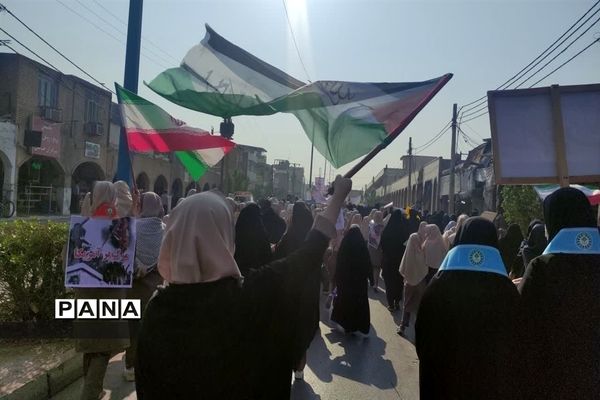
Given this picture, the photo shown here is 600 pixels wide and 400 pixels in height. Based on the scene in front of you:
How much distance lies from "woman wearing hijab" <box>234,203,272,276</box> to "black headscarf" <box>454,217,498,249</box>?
2.01 meters

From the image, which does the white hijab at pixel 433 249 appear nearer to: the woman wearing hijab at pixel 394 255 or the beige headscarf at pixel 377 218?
the woman wearing hijab at pixel 394 255

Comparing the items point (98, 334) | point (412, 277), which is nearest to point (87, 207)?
point (98, 334)

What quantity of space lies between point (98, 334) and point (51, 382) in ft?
3.71

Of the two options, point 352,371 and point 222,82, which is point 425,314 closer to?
point 222,82

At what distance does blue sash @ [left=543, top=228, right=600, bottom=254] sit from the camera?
2547 millimetres

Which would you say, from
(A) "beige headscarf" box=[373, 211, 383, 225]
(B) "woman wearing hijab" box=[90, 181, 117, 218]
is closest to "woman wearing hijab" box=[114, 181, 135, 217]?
(B) "woman wearing hijab" box=[90, 181, 117, 218]

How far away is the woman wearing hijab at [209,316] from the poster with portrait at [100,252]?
84.8 inches

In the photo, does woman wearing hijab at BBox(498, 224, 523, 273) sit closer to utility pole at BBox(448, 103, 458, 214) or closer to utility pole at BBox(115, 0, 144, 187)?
utility pole at BBox(115, 0, 144, 187)

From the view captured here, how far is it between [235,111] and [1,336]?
3822 millimetres

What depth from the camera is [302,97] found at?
158 inches

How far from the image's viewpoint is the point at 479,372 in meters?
2.54

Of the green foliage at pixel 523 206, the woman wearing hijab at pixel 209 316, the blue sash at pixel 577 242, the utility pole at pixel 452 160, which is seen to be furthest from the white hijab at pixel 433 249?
the utility pole at pixel 452 160

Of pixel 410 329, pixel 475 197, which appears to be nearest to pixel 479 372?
pixel 410 329

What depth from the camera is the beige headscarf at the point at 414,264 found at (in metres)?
7.72
